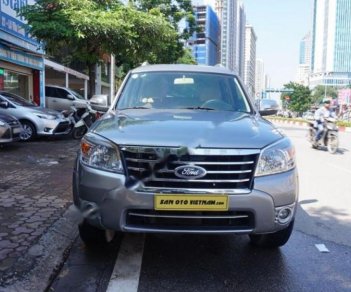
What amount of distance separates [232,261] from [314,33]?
4825 inches

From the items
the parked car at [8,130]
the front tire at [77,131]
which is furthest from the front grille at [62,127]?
the parked car at [8,130]

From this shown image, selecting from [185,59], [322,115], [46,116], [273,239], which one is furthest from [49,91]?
[185,59]

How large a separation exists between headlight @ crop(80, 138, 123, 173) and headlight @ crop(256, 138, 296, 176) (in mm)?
1040

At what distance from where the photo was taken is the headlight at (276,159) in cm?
344

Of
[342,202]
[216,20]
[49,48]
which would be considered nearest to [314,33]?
[216,20]

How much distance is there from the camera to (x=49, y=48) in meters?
15.5

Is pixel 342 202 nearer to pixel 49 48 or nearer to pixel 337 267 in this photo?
pixel 337 267

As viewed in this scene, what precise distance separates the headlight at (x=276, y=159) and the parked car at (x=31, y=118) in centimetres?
1044

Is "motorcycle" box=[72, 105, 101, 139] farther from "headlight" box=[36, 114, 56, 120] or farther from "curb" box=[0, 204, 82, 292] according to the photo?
"curb" box=[0, 204, 82, 292]

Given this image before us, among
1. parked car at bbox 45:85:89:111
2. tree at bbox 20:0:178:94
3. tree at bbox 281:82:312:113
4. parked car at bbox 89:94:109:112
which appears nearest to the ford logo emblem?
parked car at bbox 89:94:109:112

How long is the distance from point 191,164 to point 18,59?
17018 mm

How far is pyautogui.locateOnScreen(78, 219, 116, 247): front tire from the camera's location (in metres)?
4.01

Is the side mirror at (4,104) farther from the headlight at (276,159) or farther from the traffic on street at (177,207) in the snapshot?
the headlight at (276,159)

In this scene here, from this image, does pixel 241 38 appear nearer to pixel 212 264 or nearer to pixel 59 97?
pixel 59 97
